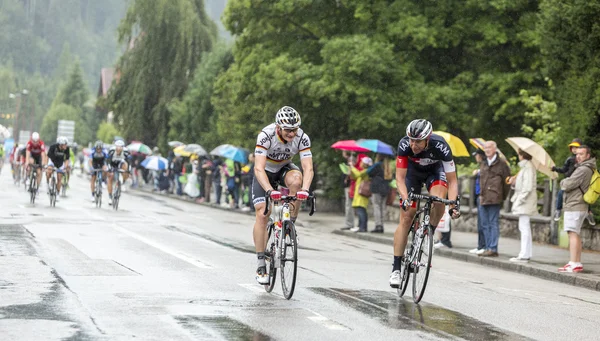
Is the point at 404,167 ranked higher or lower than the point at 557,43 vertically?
lower

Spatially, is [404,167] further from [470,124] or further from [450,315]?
[470,124]

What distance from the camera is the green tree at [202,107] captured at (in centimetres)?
5200

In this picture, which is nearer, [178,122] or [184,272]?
[184,272]

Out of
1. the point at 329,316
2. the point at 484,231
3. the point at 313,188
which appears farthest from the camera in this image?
the point at 313,188

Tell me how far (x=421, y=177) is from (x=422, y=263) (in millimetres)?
971

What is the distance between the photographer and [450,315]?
1001cm

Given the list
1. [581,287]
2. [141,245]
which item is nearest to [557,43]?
[581,287]

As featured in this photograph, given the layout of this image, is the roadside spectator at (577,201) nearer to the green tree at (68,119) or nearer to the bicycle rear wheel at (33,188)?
the bicycle rear wheel at (33,188)

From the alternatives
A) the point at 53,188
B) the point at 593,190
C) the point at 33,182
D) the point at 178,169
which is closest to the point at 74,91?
the point at 178,169

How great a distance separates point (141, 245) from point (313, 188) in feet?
71.3

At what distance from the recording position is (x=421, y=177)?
36.9ft

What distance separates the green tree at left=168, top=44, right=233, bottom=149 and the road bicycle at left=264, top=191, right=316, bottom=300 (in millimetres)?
39702

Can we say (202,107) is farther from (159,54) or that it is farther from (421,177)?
(421,177)

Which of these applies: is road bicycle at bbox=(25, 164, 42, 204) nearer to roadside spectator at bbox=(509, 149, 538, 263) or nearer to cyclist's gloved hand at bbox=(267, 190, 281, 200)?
roadside spectator at bbox=(509, 149, 538, 263)
